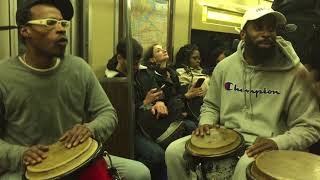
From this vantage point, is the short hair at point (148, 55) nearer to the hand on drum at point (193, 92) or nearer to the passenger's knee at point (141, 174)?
the hand on drum at point (193, 92)

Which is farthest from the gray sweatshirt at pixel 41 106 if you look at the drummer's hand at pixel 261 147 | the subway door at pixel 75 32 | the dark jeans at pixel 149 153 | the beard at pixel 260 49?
the subway door at pixel 75 32

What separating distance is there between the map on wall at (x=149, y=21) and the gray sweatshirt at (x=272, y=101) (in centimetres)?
181

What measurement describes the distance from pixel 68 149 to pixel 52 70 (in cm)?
56

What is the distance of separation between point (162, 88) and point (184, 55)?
1310 millimetres

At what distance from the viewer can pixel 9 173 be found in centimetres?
194

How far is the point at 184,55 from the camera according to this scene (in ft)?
15.8

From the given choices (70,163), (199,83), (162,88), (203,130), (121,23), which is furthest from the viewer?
(199,83)

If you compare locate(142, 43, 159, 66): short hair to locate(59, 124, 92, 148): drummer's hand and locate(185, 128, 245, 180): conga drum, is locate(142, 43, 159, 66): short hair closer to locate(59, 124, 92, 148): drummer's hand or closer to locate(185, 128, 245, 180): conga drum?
locate(185, 128, 245, 180): conga drum

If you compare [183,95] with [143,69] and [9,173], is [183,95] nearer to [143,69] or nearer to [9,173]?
[143,69]

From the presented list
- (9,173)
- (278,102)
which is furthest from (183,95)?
(9,173)

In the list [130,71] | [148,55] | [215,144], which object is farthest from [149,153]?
[148,55]

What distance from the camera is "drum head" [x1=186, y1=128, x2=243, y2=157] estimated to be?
2.04 metres

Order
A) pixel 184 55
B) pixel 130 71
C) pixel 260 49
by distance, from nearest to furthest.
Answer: pixel 260 49 → pixel 130 71 → pixel 184 55

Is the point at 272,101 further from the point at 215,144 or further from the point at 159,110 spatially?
the point at 159,110
